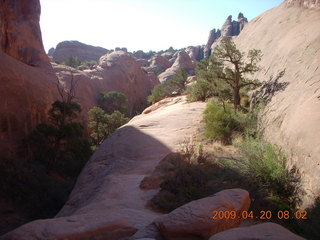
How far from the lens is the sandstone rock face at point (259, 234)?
9.91 ft

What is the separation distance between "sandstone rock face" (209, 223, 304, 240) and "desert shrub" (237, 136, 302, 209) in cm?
262

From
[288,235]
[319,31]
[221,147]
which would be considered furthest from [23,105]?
[288,235]

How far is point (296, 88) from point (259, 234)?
19.7ft

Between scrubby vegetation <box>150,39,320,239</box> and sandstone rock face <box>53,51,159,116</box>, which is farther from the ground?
sandstone rock face <box>53,51,159,116</box>

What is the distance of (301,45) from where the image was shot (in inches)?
384

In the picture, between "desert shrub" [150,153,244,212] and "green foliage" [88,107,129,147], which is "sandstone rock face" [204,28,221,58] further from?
"desert shrub" [150,153,244,212]

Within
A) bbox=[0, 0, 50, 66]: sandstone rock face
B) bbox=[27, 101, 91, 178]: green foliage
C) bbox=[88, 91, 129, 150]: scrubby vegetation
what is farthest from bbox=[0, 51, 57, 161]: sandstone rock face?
bbox=[0, 0, 50, 66]: sandstone rock face

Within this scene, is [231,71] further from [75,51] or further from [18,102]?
[75,51]

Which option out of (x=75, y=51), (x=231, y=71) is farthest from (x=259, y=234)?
(x=75, y=51)

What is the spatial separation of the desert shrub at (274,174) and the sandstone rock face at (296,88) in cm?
22

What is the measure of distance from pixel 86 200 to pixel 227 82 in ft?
26.0

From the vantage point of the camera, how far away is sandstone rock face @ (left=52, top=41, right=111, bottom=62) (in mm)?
60500

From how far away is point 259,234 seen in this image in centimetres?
313
